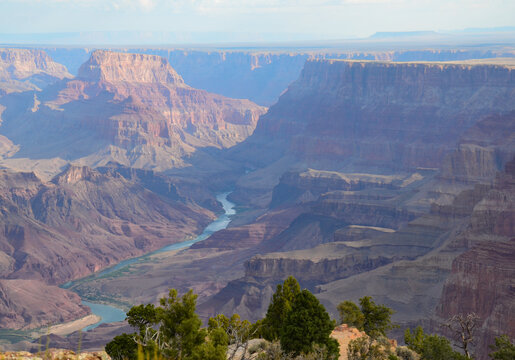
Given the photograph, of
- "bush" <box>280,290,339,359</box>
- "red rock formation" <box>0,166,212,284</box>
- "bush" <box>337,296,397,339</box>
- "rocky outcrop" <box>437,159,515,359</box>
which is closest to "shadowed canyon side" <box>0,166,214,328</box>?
"red rock formation" <box>0,166,212,284</box>

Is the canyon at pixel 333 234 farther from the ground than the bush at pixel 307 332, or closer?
closer

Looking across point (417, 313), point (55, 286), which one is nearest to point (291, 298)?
point (417, 313)

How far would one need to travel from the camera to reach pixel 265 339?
43.3 metres

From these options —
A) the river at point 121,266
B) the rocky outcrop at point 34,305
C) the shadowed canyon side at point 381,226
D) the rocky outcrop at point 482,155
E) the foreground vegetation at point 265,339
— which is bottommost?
the river at point 121,266

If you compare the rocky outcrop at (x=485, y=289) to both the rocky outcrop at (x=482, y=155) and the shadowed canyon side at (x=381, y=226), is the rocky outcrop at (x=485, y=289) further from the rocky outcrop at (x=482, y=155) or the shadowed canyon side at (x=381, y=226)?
the rocky outcrop at (x=482, y=155)

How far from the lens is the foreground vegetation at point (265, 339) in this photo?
113 ft

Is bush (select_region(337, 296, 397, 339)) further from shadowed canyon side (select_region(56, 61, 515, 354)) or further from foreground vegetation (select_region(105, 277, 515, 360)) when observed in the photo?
shadowed canyon side (select_region(56, 61, 515, 354))

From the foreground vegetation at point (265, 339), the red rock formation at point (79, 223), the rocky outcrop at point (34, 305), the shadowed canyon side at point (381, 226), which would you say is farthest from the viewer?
the red rock formation at point (79, 223)

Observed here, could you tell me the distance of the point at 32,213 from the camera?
6471 inches

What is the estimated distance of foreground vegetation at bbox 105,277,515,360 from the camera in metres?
34.3

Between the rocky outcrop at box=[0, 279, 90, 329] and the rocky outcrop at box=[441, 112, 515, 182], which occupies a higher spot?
the rocky outcrop at box=[441, 112, 515, 182]

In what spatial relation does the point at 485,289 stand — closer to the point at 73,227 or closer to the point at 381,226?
the point at 381,226

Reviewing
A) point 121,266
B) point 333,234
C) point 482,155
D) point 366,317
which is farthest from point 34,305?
point 482,155

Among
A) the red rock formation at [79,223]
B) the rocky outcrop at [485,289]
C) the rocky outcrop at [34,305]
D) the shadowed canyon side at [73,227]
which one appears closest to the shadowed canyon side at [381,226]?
the rocky outcrop at [485,289]
